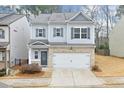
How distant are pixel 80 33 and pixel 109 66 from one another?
3092 millimetres

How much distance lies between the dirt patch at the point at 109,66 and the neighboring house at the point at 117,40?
0.98 metres

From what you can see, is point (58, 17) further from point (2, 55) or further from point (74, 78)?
point (74, 78)

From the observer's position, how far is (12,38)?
23.0 m

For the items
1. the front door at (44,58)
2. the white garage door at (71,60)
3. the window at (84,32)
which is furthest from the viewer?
the window at (84,32)

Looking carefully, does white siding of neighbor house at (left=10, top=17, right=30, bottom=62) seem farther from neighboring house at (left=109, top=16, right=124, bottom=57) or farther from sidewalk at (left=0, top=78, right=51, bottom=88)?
neighboring house at (left=109, top=16, right=124, bottom=57)

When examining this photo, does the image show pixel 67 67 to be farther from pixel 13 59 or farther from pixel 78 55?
pixel 13 59

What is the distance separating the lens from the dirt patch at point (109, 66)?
761 inches

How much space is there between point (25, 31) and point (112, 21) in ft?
25.8

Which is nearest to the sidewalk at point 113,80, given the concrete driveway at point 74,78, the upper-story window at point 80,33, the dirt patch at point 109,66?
the concrete driveway at point 74,78

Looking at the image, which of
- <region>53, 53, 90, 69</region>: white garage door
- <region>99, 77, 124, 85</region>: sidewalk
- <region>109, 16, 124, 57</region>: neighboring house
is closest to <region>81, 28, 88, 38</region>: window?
<region>53, 53, 90, 69</region>: white garage door

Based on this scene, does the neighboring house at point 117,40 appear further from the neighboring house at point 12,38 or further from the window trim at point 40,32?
the neighboring house at point 12,38

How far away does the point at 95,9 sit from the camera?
2633cm

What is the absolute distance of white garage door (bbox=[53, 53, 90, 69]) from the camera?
860 inches
